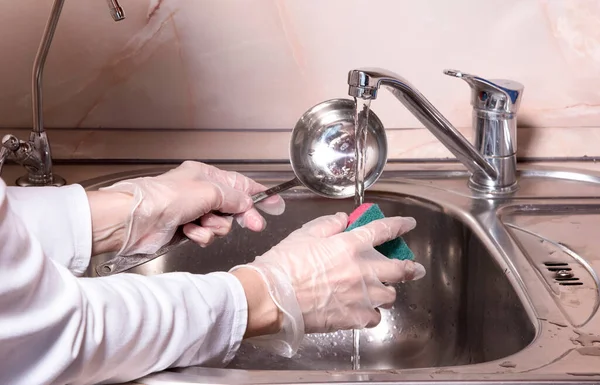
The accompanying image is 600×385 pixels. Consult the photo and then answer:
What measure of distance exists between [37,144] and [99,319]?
54cm

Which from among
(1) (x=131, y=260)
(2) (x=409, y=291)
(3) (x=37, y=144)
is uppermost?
(3) (x=37, y=144)

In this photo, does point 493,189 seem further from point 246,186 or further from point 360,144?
point 246,186

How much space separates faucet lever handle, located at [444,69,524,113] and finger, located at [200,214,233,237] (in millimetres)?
370

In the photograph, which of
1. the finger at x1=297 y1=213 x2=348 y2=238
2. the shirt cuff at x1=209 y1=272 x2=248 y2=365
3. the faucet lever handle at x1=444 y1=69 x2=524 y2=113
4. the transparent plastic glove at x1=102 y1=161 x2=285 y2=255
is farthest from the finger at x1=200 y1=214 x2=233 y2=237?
the faucet lever handle at x1=444 y1=69 x2=524 y2=113

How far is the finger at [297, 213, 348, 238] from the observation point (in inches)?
33.4

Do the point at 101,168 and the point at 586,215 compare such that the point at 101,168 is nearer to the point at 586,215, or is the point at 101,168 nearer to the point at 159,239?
the point at 159,239

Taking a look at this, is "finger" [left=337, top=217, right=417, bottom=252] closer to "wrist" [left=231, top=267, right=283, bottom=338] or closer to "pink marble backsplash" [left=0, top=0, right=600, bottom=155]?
"wrist" [left=231, top=267, right=283, bottom=338]

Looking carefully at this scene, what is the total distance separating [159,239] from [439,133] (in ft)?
1.27

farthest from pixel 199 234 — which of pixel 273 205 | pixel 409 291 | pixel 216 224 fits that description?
pixel 409 291

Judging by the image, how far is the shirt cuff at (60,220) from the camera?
0.85m

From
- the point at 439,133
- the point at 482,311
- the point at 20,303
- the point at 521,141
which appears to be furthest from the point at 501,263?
the point at 20,303

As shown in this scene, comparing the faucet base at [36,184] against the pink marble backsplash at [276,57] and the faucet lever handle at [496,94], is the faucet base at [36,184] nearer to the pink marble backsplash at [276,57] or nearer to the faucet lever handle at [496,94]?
the pink marble backsplash at [276,57]

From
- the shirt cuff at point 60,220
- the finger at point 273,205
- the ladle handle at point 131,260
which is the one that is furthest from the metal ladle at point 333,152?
the shirt cuff at point 60,220

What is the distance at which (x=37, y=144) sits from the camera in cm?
109
